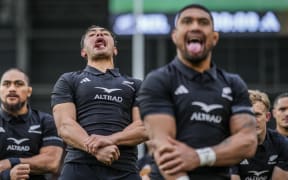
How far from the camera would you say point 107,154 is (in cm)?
780

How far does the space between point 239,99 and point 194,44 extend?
56 cm

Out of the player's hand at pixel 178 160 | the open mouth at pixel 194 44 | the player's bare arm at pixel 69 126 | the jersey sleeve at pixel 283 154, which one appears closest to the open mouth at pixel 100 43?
the player's bare arm at pixel 69 126

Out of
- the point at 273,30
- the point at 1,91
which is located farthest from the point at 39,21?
the point at 1,91

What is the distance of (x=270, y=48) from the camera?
21.4m

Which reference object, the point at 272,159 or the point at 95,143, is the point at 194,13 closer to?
the point at 95,143

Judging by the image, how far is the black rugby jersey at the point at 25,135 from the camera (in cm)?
950

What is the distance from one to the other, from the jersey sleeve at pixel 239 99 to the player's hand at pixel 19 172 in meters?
3.37

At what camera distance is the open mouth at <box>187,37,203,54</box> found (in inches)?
248

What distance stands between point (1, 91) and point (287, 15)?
418 inches

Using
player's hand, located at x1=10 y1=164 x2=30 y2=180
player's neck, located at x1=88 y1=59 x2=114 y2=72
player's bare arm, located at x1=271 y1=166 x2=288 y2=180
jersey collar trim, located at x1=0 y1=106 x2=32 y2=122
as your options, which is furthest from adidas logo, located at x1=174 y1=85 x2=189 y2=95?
jersey collar trim, located at x1=0 y1=106 x2=32 y2=122

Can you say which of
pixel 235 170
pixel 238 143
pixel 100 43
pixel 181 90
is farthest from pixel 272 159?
pixel 181 90

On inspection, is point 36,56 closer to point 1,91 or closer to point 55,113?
point 1,91

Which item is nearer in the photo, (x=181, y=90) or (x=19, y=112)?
(x=181, y=90)

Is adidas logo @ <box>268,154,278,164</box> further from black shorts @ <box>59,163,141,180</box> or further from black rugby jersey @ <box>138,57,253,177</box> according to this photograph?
black rugby jersey @ <box>138,57,253,177</box>
